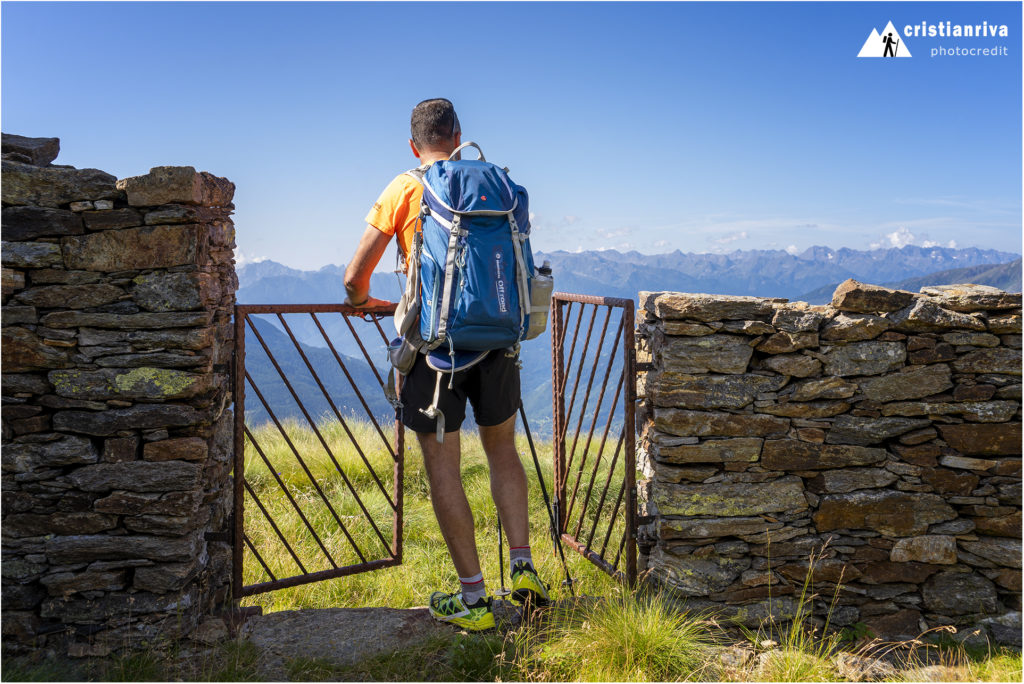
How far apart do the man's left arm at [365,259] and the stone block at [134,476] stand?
122 cm

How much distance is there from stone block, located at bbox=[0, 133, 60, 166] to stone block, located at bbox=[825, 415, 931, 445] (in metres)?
4.39

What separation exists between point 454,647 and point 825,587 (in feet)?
7.05

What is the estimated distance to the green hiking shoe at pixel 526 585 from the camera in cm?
338

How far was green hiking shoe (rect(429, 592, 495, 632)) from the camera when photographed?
A: 3.36 m

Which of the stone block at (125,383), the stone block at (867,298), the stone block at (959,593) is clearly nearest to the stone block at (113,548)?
the stone block at (125,383)

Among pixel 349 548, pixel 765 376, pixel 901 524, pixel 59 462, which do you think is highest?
pixel 765 376

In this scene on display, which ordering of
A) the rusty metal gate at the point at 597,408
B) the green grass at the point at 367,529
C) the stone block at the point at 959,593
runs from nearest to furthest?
the rusty metal gate at the point at 597,408
the stone block at the point at 959,593
the green grass at the point at 367,529

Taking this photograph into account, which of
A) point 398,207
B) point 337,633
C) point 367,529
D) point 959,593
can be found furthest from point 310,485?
point 959,593

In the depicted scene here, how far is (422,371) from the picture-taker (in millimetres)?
3232

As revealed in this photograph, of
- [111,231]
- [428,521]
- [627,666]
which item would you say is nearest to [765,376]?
[627,666]

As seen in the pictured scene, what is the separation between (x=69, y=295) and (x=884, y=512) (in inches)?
173

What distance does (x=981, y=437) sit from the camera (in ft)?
12.8

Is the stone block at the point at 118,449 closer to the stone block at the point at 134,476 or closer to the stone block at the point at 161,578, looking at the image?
the stone block at the point at 134,476

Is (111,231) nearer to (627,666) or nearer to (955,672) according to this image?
(627,666)
